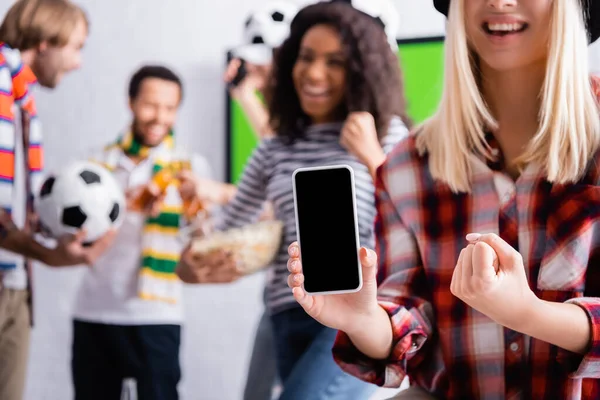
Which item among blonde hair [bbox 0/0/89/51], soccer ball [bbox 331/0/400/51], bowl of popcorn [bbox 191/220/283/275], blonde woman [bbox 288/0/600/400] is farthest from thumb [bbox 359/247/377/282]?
blonde hair [bbox 0/0/89/51]

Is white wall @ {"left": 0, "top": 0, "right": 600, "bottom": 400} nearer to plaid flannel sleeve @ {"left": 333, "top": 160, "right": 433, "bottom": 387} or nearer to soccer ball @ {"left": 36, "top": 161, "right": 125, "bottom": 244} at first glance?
soccer ball @ {"left": 36, "top": 161, "right": 125, "bottom": 244}

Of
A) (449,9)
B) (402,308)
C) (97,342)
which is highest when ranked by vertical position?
(449,9)

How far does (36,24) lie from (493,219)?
120cm

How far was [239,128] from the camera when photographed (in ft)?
7.98

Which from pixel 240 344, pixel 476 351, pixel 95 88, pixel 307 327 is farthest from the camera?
pixel 95 88

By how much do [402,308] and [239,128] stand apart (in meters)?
1.60

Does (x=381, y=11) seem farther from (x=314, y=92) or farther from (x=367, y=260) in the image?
(x=367, y=260)

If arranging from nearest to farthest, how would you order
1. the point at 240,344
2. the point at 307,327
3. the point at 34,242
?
the point at 307,327 < the point at 34,242 < the point at 240,344

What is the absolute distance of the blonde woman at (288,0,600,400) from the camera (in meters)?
0.83

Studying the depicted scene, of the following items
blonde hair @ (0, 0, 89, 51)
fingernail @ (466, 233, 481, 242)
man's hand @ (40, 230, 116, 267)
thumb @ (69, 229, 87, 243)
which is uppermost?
blonde hair @ (0, 0, 89, 51)

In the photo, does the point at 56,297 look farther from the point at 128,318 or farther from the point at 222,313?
the point at 128,318

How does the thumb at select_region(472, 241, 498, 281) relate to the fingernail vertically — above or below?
below

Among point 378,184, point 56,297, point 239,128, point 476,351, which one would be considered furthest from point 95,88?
point 476,351

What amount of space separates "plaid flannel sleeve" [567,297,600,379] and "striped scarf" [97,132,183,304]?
1.16 m
